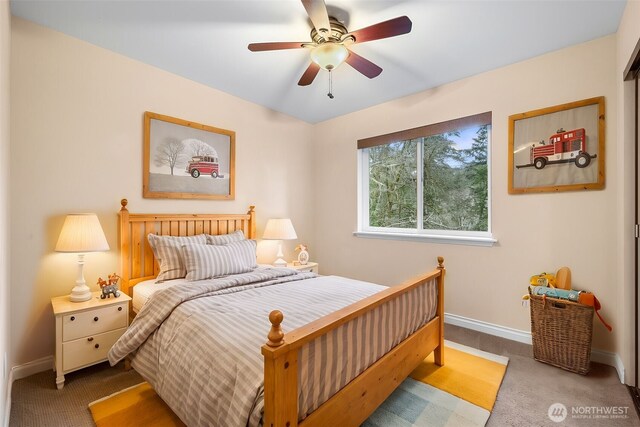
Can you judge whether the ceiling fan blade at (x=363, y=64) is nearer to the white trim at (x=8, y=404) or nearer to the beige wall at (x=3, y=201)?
the beige wall at (x=3, y=201)

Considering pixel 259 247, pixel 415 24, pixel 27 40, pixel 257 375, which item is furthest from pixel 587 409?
pixel 27 40

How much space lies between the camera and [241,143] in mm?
3568

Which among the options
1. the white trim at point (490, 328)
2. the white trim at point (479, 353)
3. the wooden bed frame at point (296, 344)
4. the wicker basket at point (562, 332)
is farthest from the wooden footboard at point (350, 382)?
the white trim at point (490, 328)

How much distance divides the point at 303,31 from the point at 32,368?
325cm

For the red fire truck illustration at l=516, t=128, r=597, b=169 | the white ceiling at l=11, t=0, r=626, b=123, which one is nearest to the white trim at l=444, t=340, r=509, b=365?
the red fire truck illustration at l=516, t=128, r=597, b=169

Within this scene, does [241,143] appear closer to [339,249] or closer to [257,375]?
[339,249]

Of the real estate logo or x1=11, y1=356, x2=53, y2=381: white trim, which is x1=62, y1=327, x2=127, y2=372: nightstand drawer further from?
the real estate logo

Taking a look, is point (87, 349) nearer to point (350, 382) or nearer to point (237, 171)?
point (350, 382)

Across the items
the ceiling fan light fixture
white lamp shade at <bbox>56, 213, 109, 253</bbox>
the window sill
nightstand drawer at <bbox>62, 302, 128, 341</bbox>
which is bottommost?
nightstand drawer at <bbox>62, 302, 128, 341</bbox>

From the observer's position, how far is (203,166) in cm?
318

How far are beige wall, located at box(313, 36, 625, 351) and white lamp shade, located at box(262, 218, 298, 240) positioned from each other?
3.23ft

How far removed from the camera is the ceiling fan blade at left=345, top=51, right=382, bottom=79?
84.2 inches

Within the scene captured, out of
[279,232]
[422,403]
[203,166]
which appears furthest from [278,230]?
[422,403]

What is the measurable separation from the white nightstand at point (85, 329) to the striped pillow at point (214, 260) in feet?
1.75
